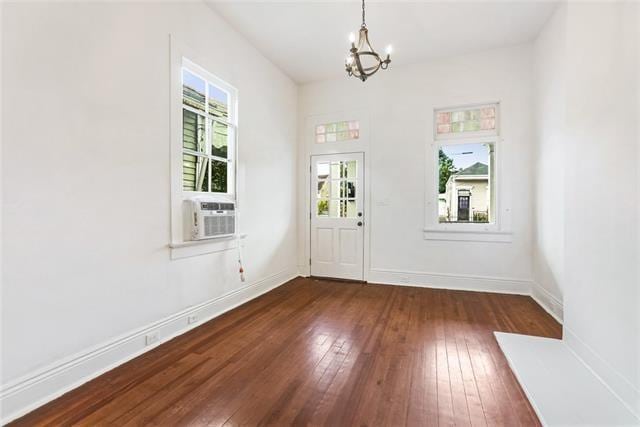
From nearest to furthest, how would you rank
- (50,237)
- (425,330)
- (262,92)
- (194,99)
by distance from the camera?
(50,237), (425,330), (194,99), (262,92)

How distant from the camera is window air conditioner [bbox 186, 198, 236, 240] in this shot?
9.04 feet

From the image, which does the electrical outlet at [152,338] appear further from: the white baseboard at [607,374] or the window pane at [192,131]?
the white baseboard at [607,374]

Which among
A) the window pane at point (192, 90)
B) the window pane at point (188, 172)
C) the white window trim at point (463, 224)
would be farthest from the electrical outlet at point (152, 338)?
the white window trim at point (463, 224)

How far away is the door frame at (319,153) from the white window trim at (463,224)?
903 millimetres

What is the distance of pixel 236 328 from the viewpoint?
2.80 metres

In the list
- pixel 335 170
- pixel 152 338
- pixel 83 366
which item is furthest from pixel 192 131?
pixel 335 170

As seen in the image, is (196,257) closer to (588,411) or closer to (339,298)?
(339,298)

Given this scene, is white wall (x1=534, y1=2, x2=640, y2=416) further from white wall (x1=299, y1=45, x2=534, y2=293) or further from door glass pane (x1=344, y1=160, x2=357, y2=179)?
door glass pane (x1=344, y1=160, x2=357, y2=179)

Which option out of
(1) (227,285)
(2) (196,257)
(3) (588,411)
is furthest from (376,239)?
(3) (588,411)

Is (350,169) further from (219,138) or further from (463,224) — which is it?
(219,138)

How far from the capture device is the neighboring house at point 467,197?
4086 mm

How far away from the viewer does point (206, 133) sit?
3096mm

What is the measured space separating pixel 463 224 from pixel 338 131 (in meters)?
2.41

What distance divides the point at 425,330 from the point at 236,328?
1824 millimetres
